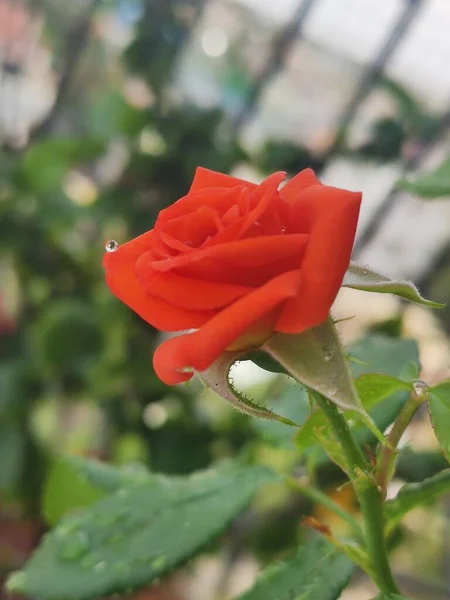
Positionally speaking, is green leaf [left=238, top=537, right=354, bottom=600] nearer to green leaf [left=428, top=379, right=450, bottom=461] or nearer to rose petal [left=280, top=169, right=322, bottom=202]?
green leaf [left=428, top=379, right=450, bottom=461]

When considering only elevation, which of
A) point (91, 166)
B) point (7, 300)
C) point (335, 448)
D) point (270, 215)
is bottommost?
point (7, 300)

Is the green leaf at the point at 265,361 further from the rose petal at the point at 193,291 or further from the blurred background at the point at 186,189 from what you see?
the blurred background at the point at 186,189

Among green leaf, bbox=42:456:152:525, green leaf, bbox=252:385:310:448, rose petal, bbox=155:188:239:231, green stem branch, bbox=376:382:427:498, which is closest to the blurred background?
green leaf, bbox=42:456:152:525

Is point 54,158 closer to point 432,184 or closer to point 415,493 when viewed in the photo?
point 432,184

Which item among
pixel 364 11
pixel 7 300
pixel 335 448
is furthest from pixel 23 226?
pixel 335 448

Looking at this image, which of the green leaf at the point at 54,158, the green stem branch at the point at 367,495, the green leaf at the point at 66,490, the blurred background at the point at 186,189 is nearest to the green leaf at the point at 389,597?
the green stem branch at the point at 367,495

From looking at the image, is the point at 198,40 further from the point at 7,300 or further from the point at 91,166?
the point at 7,300

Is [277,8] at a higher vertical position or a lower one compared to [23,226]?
higher
